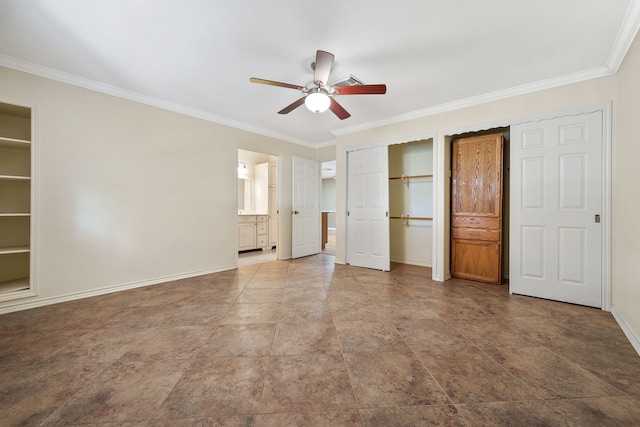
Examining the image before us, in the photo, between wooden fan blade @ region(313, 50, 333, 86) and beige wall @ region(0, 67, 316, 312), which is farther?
beige wall @ region(0, 67, 316, 312)

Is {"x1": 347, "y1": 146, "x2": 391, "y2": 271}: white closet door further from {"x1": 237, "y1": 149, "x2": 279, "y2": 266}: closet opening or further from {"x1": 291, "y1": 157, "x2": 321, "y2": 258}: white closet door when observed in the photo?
{"x1": 237, "y1": 149, "x2": 279, "y2": 266}: closet opening

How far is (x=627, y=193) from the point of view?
2.31m

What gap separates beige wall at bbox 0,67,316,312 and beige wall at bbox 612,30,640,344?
4754mm

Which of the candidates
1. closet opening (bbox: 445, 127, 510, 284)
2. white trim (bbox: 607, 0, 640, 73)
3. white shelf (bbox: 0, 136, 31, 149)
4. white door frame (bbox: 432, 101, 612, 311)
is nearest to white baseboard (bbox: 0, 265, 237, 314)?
white shelf (bbox: 0, 136, 31, 149)

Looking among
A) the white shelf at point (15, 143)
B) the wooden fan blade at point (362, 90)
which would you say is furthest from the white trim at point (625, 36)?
the white shelf at point (15, 143)

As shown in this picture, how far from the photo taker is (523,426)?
128 centimetres

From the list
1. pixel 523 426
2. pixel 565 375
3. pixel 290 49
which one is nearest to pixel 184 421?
pixel 523 426

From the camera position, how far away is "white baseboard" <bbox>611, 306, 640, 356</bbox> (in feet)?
6.46

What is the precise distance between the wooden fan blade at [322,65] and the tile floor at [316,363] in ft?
7.55

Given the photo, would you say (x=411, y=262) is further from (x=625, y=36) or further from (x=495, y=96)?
(x=625, y=36)

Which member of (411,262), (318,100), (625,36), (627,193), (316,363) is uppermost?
(625,36)

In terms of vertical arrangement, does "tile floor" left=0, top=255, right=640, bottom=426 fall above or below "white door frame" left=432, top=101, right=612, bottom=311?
below

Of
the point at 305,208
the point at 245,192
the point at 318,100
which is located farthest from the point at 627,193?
the point at 245,192

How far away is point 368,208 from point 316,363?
314cm
